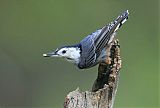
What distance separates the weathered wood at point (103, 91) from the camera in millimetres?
3922

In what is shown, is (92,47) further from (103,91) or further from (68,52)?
(103,91)

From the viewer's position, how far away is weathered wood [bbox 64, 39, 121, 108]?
3922 mm

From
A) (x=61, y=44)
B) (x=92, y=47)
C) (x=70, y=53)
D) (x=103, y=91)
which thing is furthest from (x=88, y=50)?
(x=61, y=44)

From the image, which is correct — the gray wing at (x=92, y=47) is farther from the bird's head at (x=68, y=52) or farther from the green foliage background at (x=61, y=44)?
the green foliage background at (x=61, y=44)

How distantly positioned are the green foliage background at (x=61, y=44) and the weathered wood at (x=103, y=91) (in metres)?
2.55

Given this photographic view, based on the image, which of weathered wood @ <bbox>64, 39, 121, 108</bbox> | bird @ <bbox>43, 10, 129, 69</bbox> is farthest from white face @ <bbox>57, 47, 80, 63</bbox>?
weathered wood @ <bbox>64, 39, 121, 108</bbox>

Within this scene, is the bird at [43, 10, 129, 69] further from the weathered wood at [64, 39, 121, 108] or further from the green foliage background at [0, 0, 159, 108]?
the green foliage background at [0, 0, 159, 108]

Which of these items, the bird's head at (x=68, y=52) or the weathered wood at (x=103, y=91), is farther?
the bird's head at (x=68, y=52)

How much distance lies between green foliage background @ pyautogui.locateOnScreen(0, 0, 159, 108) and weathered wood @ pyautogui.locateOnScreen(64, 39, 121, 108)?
255 centimetres

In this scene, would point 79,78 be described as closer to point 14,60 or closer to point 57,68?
point 57,68

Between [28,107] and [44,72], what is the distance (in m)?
0.57

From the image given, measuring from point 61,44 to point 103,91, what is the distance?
12.5ft

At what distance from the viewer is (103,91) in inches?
159

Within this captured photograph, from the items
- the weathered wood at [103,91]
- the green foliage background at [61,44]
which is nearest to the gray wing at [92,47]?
the weathered wood at [103,91]
